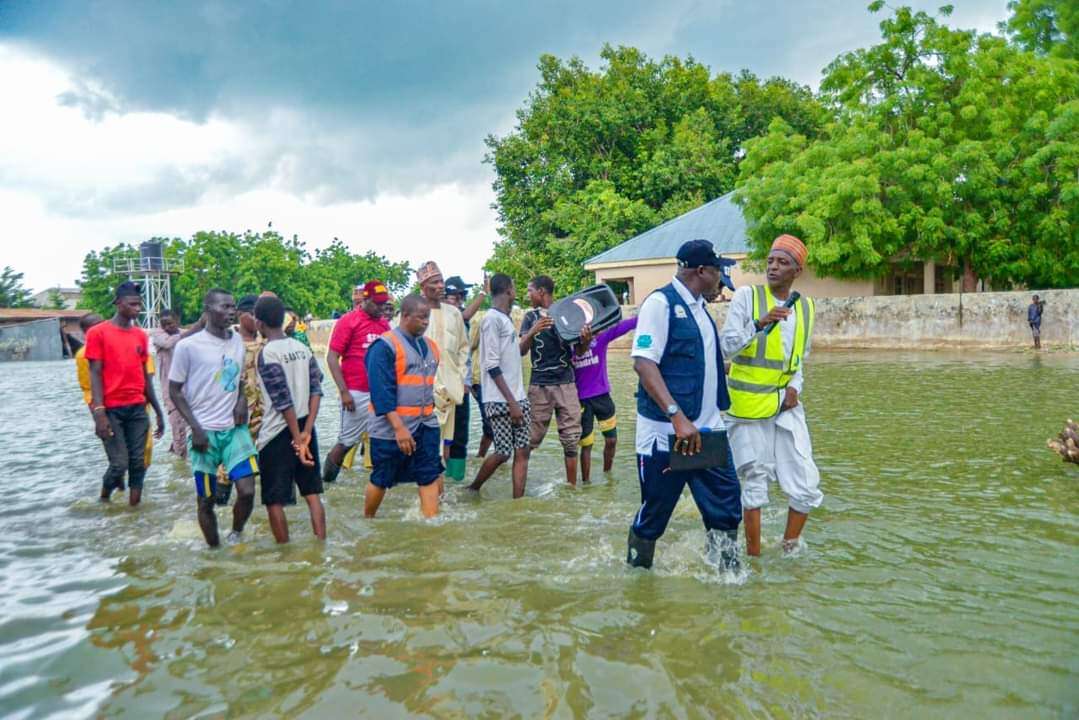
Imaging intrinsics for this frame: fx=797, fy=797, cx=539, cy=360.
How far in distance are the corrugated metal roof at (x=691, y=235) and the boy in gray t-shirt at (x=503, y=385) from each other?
76.9 feet

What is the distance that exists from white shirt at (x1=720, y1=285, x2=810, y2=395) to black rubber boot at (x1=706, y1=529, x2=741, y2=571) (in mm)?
960

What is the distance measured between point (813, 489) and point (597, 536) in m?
1.61

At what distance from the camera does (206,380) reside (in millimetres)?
5379

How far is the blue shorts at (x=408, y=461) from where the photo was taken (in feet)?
19.1

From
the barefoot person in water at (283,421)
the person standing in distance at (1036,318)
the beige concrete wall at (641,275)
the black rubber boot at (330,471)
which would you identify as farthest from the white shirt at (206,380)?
the beige concrete wall at (641,275)

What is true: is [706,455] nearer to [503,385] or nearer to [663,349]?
[663,349]

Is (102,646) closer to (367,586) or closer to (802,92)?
(367,586)

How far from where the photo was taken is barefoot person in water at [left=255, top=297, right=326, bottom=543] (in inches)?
215

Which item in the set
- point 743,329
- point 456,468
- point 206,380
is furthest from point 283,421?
point 743,329

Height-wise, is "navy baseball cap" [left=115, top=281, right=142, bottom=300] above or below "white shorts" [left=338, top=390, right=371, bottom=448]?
above

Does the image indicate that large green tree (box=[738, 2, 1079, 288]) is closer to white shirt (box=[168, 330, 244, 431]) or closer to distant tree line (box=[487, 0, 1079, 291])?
distant tree line (box=[487, 0, 1079, 291])

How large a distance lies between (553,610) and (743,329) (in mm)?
1966

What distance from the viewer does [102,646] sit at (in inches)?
163

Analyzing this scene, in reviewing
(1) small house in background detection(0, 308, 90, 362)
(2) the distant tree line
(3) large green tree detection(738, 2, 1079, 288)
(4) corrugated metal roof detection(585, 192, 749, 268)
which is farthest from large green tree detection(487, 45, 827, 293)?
(1) small house in background detection(0, 308, 90, 362)
